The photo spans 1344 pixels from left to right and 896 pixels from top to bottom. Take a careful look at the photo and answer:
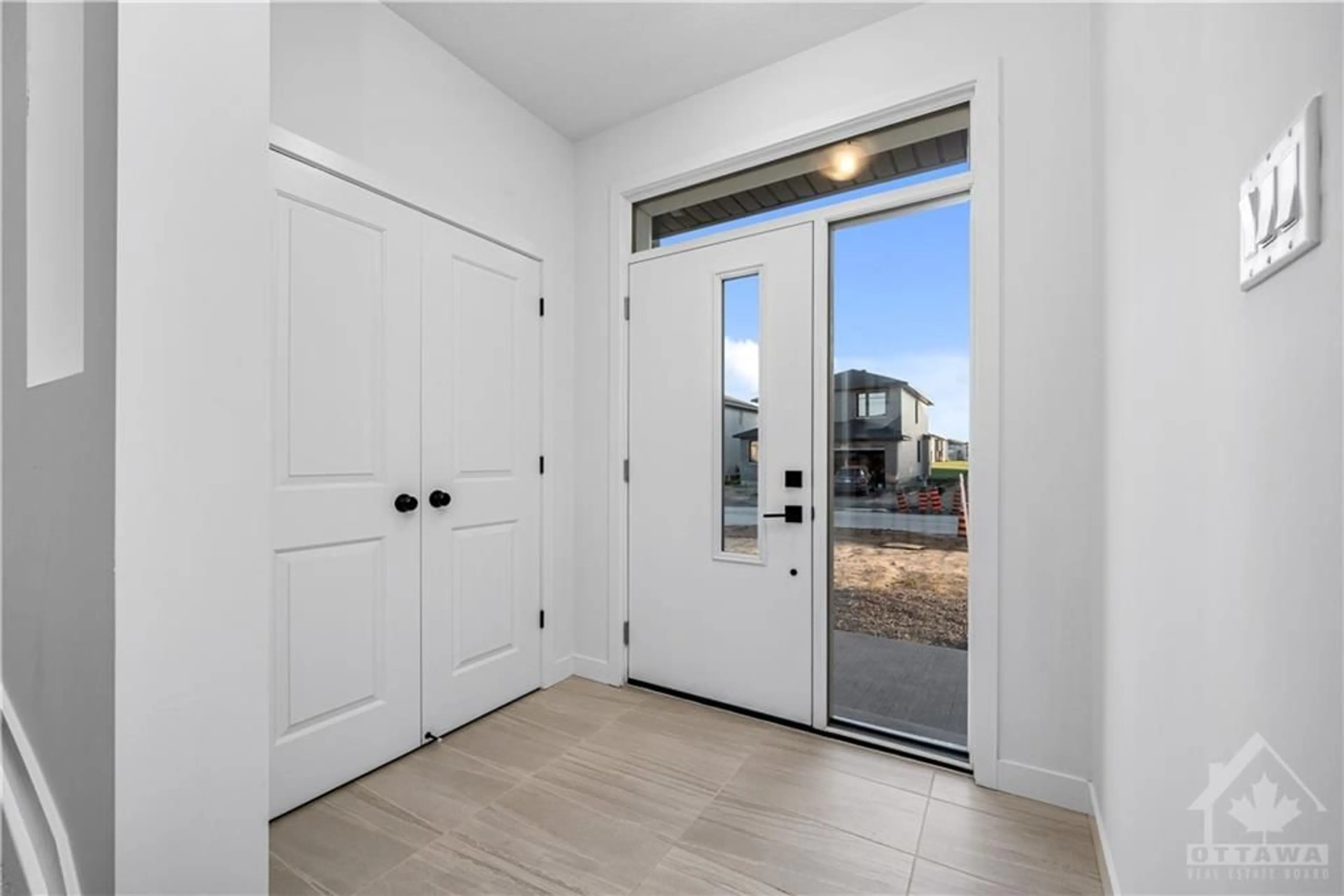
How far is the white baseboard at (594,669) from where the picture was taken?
2865mm

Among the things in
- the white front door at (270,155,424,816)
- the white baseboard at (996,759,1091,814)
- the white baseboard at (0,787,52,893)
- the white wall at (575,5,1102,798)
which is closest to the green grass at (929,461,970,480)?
the white wall at (575,5,1102,798)

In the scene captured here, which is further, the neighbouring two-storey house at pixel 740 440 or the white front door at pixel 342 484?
the neighbouring two-storey house at pixel 740 440

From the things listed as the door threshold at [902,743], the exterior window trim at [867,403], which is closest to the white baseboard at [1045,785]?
the door threshold at [902,743]

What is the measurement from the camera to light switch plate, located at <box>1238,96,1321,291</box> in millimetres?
542

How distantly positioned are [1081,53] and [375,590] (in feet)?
9.84

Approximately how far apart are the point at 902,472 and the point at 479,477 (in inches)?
69.6

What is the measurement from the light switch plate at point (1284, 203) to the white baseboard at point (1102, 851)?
148 centimetres

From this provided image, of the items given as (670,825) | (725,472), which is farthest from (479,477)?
(670,825)

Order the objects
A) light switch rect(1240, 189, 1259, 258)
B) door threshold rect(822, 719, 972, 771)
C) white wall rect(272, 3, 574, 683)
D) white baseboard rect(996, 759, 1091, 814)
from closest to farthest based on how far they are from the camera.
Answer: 1. light switch rect(1240, 189, 1259, 258)
2. white baseboard rect(996, 759, 1091, 814)
3. white wall rect(272, 3, 574, 683)
4. door threshold rect(822, 719, 972, 771)

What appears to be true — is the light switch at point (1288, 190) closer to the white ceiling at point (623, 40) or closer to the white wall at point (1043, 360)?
the white wall at point (1043, 360)

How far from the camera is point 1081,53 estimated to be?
1.83 meters

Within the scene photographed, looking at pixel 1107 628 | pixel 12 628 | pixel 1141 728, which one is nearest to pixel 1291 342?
pixel 1141 728

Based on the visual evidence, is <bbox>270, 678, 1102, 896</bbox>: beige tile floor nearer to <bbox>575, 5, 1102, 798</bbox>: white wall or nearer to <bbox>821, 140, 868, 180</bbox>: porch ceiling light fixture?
<bbox>575, 5, 1102, 798</bbox>: white wall

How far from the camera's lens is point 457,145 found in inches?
95.5
